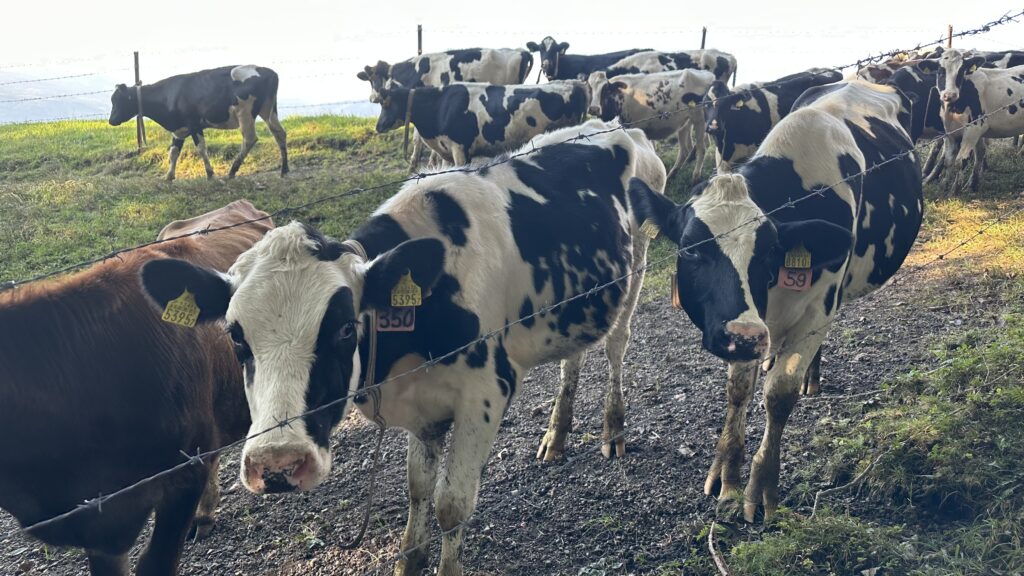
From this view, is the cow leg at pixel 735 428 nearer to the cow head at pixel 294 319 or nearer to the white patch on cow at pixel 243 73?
the cow head at pixel 294 319

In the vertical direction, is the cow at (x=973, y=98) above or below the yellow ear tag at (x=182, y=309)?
above

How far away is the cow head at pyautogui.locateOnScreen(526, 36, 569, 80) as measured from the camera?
2098 cm

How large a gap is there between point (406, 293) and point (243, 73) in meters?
14.3

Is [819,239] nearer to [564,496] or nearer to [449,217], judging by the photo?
[449,217]

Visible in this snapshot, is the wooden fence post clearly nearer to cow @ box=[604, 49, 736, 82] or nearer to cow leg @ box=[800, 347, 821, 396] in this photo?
cow @ box=[604, 49, 736, 82]

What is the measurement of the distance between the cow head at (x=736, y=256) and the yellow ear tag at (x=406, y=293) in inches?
64.4

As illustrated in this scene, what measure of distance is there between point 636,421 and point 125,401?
12.6 ft

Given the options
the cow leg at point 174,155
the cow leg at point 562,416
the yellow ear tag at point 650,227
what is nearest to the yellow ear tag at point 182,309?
the yellow ear tag at point 650,227

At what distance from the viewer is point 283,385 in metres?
3.17

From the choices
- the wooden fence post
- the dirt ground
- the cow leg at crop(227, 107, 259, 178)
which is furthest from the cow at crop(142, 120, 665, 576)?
the wooden fence post

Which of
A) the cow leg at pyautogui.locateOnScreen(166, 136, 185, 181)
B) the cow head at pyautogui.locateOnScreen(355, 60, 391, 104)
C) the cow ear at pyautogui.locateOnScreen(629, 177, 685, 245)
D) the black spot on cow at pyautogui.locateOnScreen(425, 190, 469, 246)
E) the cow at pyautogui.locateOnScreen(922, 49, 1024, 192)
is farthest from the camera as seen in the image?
the cow head at pyautogui.locateOnScreen(355, 60, 391, 104)

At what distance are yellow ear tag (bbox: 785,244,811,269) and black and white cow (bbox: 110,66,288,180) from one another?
12.8 m

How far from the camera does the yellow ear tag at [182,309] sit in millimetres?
3471

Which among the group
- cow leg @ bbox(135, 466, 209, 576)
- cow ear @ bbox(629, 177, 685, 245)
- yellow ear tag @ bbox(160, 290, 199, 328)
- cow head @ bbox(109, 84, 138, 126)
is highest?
cow head @ bbox(109, 84, 138, 126)
